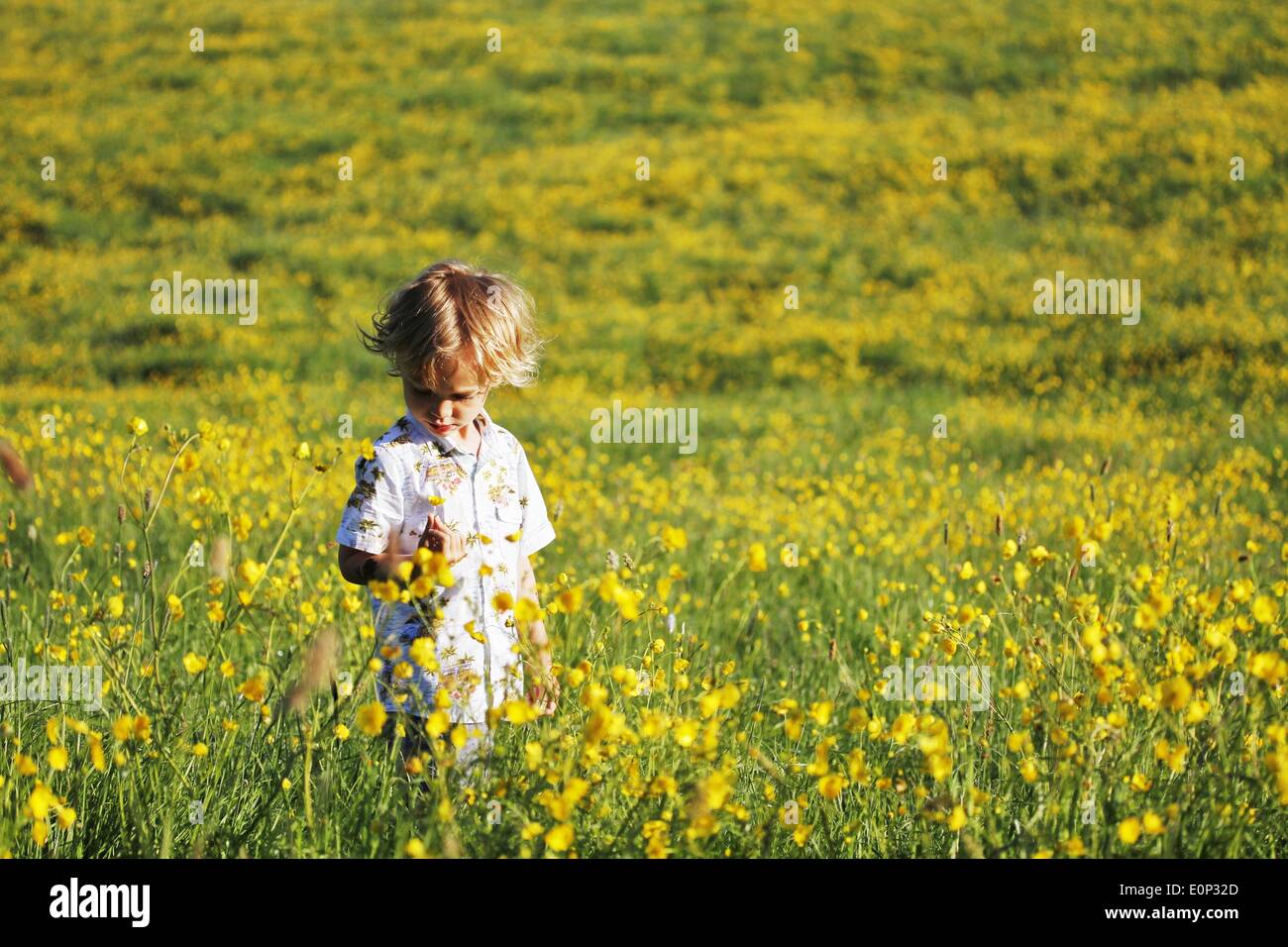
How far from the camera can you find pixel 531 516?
310 cm

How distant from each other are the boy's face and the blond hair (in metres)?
0.03

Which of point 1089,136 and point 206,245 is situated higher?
point 1089,136

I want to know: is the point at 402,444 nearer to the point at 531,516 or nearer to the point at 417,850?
the point at 531,516

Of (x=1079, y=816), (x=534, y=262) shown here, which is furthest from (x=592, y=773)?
(x=534, y=262)

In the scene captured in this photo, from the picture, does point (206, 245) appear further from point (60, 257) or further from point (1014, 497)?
point (1014, 497)

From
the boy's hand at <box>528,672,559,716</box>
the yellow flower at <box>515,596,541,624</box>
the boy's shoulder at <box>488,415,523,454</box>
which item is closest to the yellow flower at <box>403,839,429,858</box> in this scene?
the boy's hand at <box>528,672,559,716</box>

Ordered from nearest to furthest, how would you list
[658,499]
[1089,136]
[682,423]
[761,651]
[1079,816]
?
[1079,816]
[761,651]
[658,499]
[682,423]
[1089,136]


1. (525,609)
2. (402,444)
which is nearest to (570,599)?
(525,609)

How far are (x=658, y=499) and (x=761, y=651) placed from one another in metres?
1.92

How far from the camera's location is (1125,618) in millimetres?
3781

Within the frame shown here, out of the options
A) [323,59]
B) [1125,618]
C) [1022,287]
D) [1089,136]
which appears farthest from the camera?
[323,59]

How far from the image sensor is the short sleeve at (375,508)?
2.78m

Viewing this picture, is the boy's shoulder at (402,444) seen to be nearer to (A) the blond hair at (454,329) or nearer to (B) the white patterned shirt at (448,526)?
(B) the white patterned shirt at (448,526)

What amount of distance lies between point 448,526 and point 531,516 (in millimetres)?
345
